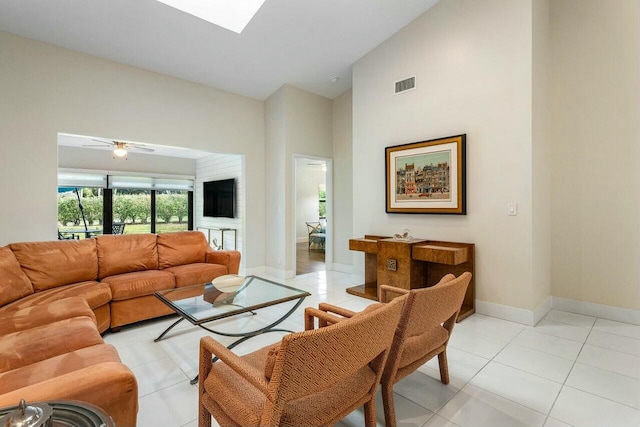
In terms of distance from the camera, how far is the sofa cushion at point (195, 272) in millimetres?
3502

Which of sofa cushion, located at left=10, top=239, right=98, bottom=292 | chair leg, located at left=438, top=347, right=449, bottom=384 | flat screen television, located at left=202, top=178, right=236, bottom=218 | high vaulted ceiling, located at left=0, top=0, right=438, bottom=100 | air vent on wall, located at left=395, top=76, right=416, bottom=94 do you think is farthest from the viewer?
flat screen television, located at left=202, top=178, right=236, bottom=218

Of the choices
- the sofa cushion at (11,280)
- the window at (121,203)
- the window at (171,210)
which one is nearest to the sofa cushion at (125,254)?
the sofa cushion at (11,280)

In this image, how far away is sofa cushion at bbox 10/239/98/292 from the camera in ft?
9.54

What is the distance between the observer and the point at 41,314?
2.28 metres

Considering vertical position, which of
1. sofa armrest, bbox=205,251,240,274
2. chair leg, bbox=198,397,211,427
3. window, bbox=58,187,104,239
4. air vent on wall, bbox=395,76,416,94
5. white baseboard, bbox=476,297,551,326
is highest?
air vent on wall, bbox=395,76,416,94

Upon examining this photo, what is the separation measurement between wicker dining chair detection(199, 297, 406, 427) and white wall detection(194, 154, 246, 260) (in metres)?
4.27

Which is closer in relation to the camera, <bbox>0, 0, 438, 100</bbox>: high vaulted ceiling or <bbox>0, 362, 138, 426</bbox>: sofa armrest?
<bbox>0, 362, 138, 426</bbox>: sofa armrest

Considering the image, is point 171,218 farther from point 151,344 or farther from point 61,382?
point 61,382

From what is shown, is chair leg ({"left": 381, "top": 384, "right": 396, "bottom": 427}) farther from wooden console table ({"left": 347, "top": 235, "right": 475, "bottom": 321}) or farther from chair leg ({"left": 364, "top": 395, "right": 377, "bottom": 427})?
wooden console table ({"left": 347, "top": 235, "right": 475, "bottom": 321})

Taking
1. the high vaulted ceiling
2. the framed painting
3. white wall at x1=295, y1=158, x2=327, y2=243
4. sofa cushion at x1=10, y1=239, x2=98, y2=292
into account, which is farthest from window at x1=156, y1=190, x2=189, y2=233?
the framed painting

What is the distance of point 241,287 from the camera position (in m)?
3.04

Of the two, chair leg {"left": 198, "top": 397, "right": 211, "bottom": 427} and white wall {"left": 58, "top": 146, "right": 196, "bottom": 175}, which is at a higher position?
white wall {"left": 58, "top": 146, "right": 196, "bottom": 175}

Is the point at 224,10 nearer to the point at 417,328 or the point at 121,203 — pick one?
the point at 417,328

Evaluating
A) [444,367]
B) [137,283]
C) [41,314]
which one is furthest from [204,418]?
[137,283]
